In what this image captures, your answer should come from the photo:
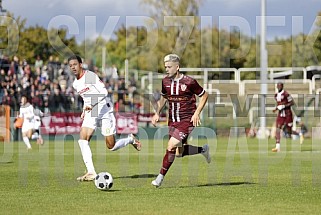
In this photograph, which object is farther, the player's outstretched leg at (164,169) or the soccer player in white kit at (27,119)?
the soccer player in white kit at (27,119)

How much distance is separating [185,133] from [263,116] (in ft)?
87.4

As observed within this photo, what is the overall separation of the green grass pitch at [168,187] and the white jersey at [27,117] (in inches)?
271

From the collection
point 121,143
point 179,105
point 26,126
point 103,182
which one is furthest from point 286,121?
point 103,182

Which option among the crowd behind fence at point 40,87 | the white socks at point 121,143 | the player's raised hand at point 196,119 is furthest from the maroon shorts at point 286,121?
the player's raised hand at point 196,119

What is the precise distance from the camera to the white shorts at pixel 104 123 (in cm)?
1573

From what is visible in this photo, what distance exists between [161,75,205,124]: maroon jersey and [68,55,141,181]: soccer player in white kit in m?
1.67

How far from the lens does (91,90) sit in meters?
15.6

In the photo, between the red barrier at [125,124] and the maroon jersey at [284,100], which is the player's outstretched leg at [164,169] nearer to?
the maroon jersey at [284,100]

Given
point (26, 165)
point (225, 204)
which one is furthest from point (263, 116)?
point (225, 204)

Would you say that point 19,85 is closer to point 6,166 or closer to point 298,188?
point 6,166

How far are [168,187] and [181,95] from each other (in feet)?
5.56

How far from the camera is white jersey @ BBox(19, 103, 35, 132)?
102ft

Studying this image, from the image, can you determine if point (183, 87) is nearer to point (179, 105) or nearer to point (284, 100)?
point (179, 105)

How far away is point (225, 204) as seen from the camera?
11.8 m
